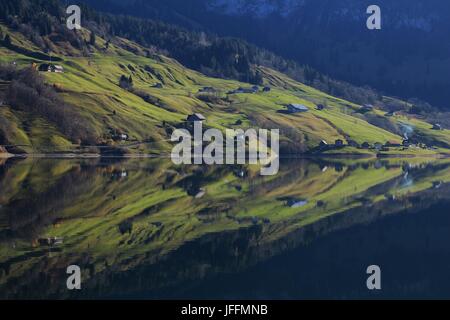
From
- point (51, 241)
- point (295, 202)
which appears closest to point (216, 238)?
point (51, 241)

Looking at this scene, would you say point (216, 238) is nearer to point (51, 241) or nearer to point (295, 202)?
point (51, 241)

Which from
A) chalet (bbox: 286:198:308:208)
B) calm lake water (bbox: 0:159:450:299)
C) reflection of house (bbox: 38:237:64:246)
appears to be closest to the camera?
calm lake water (bbox: 0:159:450:299)

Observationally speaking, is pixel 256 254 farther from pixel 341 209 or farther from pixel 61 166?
pixel 61 166

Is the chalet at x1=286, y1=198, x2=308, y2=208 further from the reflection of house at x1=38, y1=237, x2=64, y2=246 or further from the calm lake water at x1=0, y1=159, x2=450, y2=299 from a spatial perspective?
the reflection of house at x1=38, y1=237, x2=64, y2=246

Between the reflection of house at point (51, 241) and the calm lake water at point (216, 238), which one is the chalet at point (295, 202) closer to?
the calm lake water at point (216, 238)

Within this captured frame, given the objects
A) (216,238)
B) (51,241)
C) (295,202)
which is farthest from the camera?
(295,202)

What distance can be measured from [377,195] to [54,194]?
52829mm

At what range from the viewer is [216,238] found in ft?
234

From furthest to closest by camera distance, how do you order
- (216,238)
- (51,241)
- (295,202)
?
1. (295,202)
2. (216,238)
3. (51,241)

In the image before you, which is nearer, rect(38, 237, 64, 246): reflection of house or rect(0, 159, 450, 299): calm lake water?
rect(0, 159, 450, 299): calm lake water

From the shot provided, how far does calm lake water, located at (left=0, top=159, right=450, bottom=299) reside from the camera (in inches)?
2076

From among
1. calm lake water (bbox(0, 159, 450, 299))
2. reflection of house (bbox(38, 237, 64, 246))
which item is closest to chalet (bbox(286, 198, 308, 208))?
calm lake water (bbox(0, 159, 450, 299))

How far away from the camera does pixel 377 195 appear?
391 ft

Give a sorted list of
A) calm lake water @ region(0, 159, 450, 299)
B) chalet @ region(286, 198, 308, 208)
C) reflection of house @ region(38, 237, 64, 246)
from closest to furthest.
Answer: calm lake water @ region(0, 159, 450, 299) < reflection of house @ region(38, 237, 64, 246) < chalet @ region(286, 198, 308, 208)
